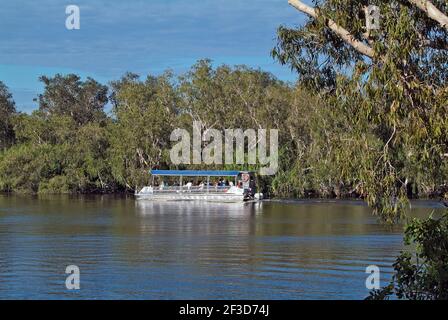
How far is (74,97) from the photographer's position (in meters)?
104

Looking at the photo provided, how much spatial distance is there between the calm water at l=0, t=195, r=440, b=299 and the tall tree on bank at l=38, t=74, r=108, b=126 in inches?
2184

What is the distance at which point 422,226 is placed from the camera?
41.3 ft

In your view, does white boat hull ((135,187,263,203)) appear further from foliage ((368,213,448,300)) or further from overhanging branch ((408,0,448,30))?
overhanging branch ((408,0,448,30))

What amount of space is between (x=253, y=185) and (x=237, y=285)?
148ft

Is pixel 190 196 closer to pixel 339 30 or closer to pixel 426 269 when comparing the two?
pixel 339 30

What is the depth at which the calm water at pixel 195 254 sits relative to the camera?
18156mm

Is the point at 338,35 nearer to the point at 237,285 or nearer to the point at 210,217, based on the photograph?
the point at 237,285

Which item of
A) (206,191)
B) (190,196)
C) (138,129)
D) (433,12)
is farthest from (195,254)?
(138,129)

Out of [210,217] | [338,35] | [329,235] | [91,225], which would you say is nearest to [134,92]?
[210,217]

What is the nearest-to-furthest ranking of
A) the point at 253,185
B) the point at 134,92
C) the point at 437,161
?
1. the point at 437,161
2. the point at 253,185
3. the point at 134,92

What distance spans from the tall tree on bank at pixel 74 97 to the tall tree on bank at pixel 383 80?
273 feet

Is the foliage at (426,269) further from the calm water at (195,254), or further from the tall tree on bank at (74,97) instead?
the tall tree on bank at (74,97)

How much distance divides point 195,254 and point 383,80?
13.2 metres

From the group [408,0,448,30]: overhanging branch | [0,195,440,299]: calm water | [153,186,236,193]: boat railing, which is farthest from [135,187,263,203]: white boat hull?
[408,0,448,30]: overhanging branch
